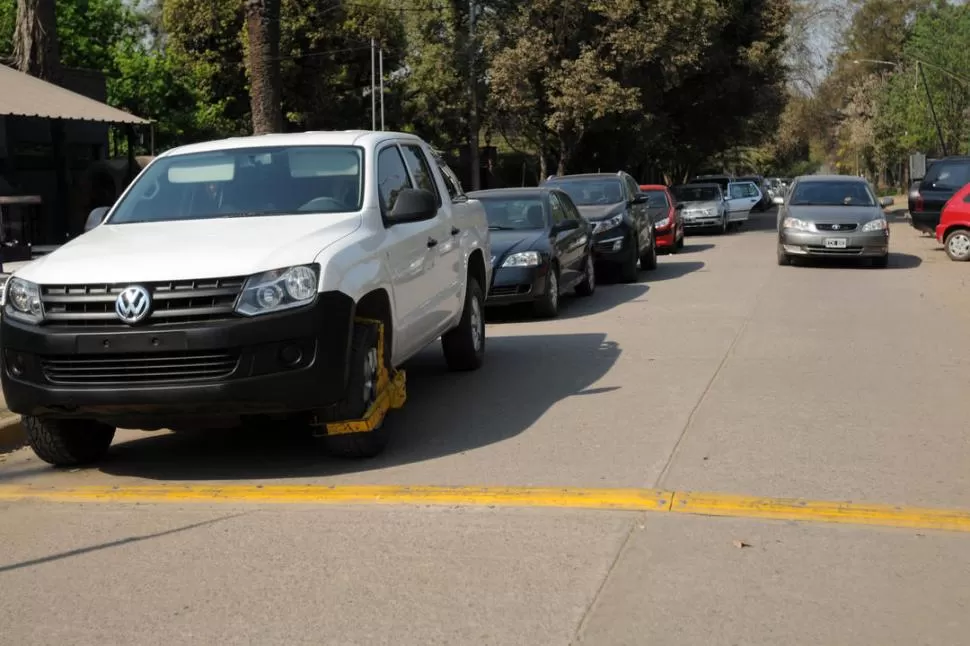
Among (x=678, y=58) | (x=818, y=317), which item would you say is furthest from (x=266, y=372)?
(x=678, y=58)

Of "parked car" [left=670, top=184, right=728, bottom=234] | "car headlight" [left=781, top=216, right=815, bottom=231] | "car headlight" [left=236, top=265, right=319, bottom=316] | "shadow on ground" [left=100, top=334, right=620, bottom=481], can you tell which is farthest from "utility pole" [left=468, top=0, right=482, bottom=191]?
"car headlight" [left=236, top=265, right=319, bottom=316]

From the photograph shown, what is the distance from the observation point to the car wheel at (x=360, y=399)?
682 centimetres

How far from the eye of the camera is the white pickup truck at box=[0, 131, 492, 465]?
6.41 meters

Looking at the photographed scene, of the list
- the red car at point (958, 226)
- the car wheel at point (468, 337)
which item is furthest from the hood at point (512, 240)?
the red car at point (958, 226)

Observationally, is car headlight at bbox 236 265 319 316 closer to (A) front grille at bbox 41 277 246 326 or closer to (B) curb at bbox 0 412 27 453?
(A) front grille at bbox 41 277 246 326

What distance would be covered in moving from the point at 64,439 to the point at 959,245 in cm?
1815

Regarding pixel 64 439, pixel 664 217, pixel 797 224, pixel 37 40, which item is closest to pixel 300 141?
pixel 64 439

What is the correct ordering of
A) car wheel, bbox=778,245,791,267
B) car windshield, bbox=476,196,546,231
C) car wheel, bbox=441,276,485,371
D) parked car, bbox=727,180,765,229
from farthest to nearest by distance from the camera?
1. parked car, bbox=727,180,765,229
2. car wheel, bbox=778,245,791,267
3. car windshield, bbox=476,196,546,231
4. car wheel, bbox=441,276,485,371

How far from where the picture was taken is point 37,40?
80.4ft

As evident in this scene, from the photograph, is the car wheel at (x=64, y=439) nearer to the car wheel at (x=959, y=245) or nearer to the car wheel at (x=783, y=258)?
the car wheel at (x=783, y=258)

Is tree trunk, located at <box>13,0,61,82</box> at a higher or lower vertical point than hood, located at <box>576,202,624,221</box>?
higher

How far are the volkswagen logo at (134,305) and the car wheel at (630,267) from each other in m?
12.5

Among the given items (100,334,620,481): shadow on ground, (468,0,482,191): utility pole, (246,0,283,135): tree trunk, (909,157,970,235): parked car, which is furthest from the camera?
(468,0,482,191): utility pole

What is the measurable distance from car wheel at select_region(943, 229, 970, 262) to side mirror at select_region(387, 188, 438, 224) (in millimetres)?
16095
